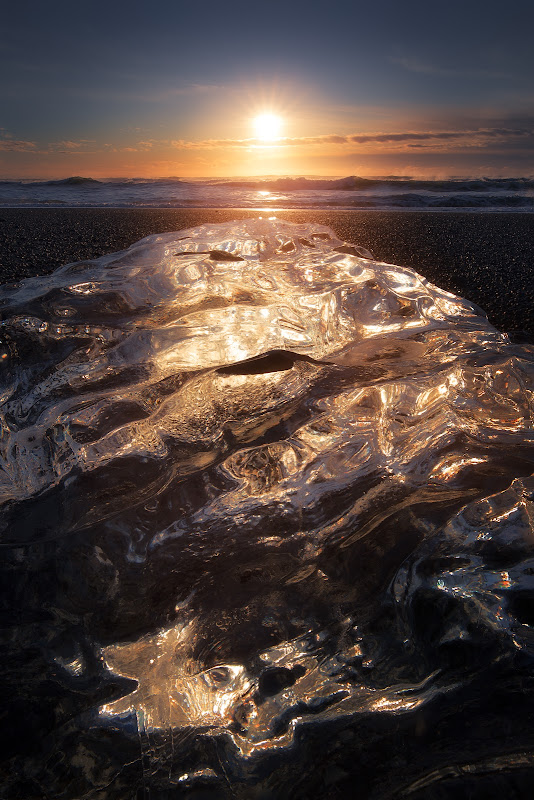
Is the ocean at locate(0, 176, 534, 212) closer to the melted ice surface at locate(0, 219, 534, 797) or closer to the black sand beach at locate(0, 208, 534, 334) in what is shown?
the black sand beach at locate(0, 208, 534, 334)

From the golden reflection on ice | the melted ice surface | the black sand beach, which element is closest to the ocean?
the black sand beach

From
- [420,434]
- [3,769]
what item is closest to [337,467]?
[420,434]

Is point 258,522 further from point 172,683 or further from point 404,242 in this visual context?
point 404,242

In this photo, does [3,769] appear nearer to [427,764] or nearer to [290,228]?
[427,764]

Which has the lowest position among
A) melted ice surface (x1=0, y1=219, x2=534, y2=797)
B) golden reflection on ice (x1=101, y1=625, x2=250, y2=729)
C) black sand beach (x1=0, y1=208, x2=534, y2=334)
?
golden reflection on ice (x1=101, y1=625, x2=250, y2=729)

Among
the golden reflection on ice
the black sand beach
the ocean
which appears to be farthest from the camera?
the ocean

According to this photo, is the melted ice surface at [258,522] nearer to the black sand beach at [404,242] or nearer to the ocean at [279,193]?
the black sand beach at [404,242]

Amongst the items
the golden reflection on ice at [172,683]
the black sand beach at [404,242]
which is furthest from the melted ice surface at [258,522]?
the black sand beach at [404,242]

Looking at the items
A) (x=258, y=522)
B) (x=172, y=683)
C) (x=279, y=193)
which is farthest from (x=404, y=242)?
(x=279, y=193)
